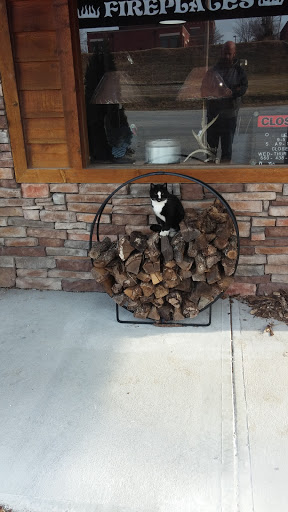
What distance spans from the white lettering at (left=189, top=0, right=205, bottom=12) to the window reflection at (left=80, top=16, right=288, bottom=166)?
7cm

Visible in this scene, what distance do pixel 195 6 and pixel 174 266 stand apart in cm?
154

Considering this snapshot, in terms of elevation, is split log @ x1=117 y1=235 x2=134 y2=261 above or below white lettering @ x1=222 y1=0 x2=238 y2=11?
below

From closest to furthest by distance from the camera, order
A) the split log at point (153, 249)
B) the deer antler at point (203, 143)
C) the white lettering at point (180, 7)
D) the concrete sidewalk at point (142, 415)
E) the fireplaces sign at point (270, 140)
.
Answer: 1. the concrete sidewalk at point (142, 415)
2. the split log at point (153, 249)
3. the white lettering at point (180, 7)
4. the fireplaces sign at point (270, 140)
5. the deer antler at point (203, 143)

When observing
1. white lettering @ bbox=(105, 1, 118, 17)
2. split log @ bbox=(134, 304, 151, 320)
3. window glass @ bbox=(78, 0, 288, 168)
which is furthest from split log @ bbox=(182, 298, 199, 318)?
white lettering @ bbox=(105, 1, 118, 17)

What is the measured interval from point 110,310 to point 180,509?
4.79 ft

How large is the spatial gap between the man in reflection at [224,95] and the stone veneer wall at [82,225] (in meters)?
0.34

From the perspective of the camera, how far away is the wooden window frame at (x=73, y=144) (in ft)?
8.06

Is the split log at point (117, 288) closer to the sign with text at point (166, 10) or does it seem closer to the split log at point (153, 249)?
the split log at point (153, 249)

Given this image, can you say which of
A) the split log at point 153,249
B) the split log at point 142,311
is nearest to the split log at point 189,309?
the split log at point 142,311

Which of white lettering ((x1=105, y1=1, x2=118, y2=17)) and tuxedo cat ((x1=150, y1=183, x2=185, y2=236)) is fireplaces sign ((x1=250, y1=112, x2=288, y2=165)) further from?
white lettering ((x1=105, y1=1, x2=118, y2=17))

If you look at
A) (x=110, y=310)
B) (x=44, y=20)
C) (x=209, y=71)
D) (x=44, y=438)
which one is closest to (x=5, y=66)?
(x=44, y=20)

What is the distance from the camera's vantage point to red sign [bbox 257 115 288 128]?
253cm

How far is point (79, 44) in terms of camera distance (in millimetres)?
2537

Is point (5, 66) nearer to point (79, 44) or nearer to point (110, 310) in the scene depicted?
point (79, 44)
